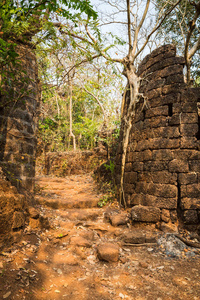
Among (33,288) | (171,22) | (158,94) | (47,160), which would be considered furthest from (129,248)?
(171,22)

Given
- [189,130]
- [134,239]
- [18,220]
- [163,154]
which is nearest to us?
[18,220]

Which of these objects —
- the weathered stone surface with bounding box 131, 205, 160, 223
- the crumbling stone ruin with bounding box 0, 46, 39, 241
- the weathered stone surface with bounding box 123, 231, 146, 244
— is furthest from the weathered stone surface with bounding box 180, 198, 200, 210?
the crumbling stone ruin with bounding box 0, 46, 39, 241

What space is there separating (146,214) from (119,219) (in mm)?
587

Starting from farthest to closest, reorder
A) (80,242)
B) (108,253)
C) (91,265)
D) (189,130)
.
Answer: (189,130) < (80,242) < (108,253) < (91,265)

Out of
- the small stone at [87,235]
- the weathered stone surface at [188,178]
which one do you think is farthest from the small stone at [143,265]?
the weathered stone surface at [188,178]

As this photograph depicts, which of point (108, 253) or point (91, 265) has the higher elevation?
point (108, 253)

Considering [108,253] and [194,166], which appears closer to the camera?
[108,253]

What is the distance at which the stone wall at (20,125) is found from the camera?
11.9 ft

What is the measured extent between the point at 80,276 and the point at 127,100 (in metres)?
4.78

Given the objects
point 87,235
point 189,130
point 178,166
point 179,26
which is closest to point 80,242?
point 87,235

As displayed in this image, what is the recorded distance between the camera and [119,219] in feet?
14.0

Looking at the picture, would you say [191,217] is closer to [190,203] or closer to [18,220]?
[190,203]

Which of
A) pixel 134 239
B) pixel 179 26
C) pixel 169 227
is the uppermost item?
pixel 179 26

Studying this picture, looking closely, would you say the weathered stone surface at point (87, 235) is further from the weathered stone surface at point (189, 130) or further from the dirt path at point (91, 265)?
the weathered stone surface at point (189, 130)
